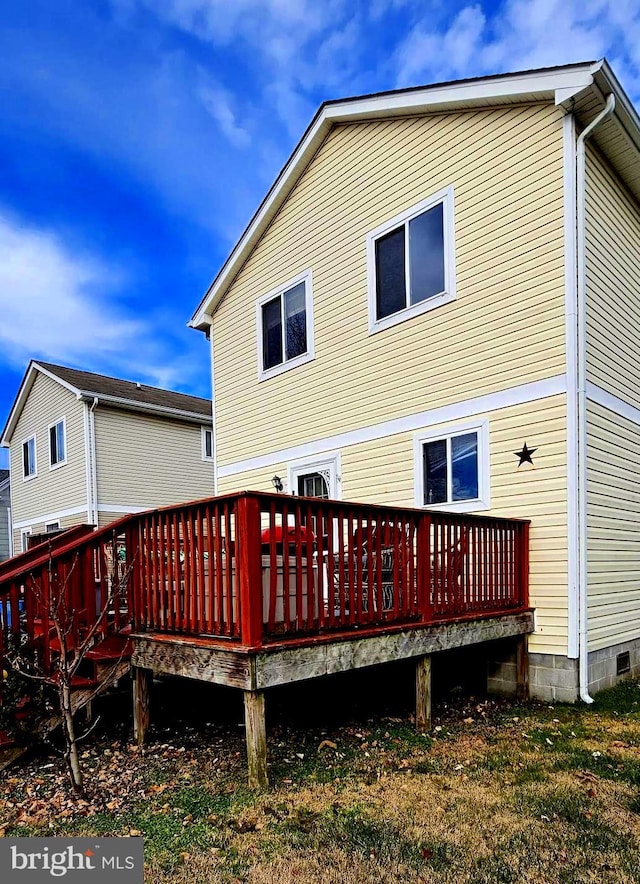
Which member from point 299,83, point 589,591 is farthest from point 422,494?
point 299,83

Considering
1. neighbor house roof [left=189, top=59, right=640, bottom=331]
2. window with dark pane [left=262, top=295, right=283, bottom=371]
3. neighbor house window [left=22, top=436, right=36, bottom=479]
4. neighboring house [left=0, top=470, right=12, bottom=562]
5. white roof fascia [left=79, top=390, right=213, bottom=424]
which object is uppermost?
neighbor house roof [left=189, top=59, right=640, bottom=331]

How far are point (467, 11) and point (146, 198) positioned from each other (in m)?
24.2

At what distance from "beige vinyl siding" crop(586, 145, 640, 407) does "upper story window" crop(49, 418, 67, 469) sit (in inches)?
601

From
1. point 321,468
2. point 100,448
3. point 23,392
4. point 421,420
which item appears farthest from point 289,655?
point 23,392

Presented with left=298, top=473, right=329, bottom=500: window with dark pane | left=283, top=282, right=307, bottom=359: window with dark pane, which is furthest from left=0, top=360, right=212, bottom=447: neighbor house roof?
left=298, top=473, right=329, bottom=500: window with dark pane

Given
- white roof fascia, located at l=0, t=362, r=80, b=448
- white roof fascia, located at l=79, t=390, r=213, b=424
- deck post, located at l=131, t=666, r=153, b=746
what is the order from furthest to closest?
white roof fascia, located at l=0, t=362, r=80, b=448, white roof fascia, located at l=79, t=390, r=213, b=424, deck post, located at l=131, t=666, r=153, b=746

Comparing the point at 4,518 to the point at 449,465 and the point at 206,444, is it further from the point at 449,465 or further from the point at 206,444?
the point at 449,465

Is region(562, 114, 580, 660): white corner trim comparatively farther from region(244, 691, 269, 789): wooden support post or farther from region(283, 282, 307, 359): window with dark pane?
region(283, 282, 307, 359): window with dark pane

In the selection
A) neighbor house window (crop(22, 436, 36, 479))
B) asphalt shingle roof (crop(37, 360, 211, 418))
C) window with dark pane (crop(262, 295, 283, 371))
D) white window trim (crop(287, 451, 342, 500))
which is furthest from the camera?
neighbor house window (crop(22, 436, 36, 479))

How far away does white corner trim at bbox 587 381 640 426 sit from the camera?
6504mm

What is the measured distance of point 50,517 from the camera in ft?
60.6

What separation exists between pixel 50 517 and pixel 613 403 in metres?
16.6

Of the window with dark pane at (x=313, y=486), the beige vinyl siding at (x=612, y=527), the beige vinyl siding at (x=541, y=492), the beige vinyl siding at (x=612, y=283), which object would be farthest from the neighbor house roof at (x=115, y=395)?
the beige vinyl siding at (x=612, y=527)

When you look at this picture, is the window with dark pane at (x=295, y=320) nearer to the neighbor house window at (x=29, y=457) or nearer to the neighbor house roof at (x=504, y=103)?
the neighbor house roof at (x=504, y=103)
